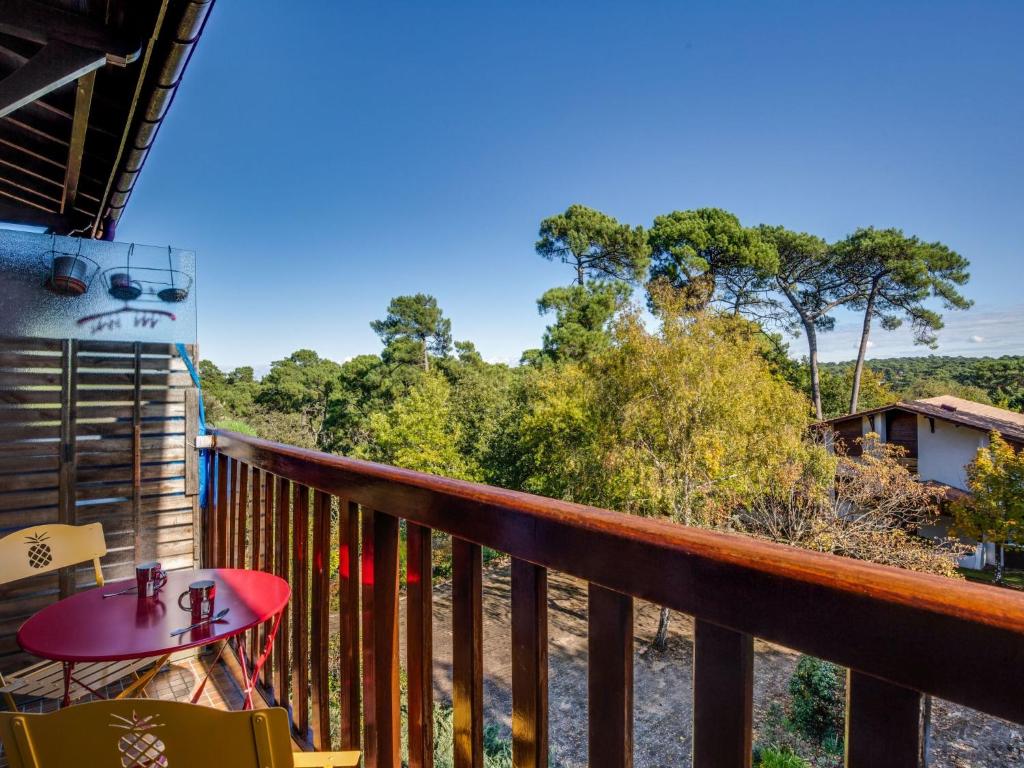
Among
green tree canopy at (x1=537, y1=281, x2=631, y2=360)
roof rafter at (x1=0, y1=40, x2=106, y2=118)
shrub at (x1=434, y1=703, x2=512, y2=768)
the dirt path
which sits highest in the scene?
green tree canopy at (x1=537, y1=281, x2=631, y2=360)

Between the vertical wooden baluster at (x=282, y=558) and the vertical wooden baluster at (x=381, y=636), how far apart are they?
56 cm

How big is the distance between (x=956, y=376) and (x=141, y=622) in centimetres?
3058

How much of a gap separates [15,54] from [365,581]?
2.40 metres

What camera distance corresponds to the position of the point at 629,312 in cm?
1153

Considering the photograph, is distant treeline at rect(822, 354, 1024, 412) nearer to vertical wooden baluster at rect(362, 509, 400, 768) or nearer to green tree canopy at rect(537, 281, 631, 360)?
green tree canopy at rect(537, 281, 631, 360)

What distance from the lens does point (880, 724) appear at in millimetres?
443

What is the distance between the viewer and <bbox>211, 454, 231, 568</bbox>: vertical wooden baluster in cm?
229

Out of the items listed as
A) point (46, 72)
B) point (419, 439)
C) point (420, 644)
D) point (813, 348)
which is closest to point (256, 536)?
point (420, 644)

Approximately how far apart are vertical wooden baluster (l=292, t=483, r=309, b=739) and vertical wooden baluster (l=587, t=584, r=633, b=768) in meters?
1.08

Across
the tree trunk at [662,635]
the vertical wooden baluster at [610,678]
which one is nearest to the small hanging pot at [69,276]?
the vertical wooden baluster at [610,678]

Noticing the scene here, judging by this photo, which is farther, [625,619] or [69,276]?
[69,276]

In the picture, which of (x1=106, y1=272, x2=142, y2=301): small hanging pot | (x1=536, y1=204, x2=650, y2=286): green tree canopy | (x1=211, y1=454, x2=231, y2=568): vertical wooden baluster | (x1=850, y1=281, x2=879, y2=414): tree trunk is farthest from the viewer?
(x1=536, y1=204, x2=650, y2=286): green tree canopy

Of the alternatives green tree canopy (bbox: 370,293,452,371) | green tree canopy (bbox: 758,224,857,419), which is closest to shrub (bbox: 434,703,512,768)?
green tree canopy (bbox: 758,224,857,419)

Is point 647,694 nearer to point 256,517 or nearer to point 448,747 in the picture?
point 448,747
